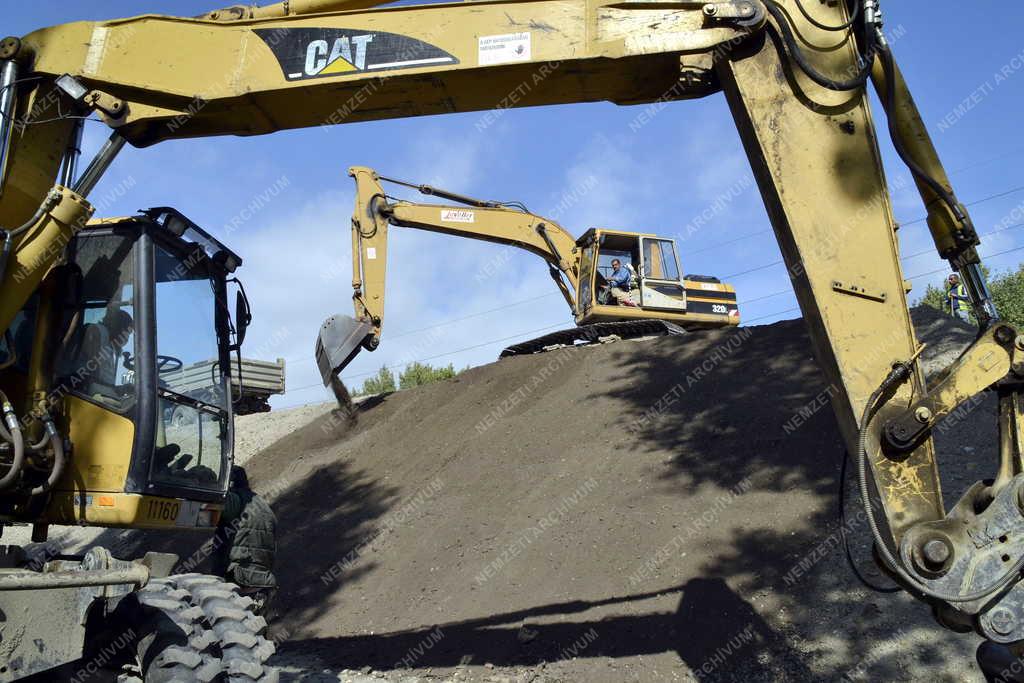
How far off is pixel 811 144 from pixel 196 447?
385cm

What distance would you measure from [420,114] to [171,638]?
293cm

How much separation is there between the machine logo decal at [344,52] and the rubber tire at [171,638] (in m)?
2.66

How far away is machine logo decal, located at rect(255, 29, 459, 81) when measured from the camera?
14.1 feet

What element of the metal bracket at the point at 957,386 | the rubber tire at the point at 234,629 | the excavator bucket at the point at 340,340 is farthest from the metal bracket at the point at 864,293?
the excavator bucket at the point at 340,340

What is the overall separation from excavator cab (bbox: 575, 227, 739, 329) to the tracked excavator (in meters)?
11.4

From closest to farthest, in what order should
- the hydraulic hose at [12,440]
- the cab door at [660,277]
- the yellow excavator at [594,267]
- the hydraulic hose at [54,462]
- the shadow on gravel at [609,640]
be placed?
the hydraulic hose at [12,440]
the hydraulic hose at [54,462]
the shadow on gravel at [609,640]
the yellow excavator at [594,267]
the cab door at [660,277]

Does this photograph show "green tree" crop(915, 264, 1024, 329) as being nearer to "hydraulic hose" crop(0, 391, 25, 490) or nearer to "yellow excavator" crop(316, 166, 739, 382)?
"yellow excavator" crop(316, 166, 739, 382)

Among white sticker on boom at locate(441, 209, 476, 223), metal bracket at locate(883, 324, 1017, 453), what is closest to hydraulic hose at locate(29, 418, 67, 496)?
metal bracket at locate(883, 324, 1017, 453)

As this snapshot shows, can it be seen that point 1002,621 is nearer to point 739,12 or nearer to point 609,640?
point 739,12

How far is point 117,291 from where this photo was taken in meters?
4.78

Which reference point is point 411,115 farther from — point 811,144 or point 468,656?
point 468,656

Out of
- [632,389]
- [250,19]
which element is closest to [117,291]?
[250,19]

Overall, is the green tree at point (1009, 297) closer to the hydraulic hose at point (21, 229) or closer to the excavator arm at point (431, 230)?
the excavator arm at point (431, 230)

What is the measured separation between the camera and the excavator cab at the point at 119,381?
14.9 feet
